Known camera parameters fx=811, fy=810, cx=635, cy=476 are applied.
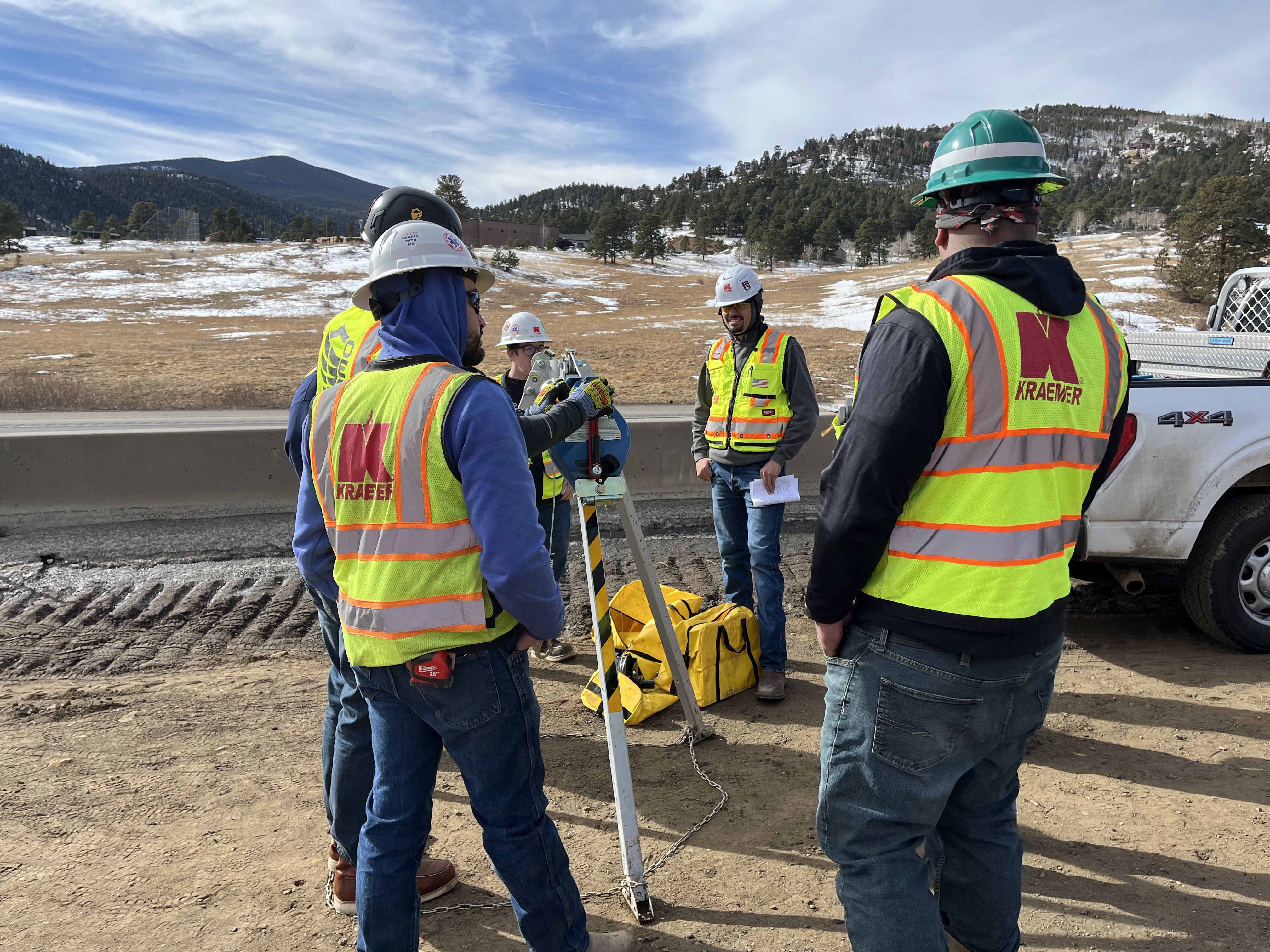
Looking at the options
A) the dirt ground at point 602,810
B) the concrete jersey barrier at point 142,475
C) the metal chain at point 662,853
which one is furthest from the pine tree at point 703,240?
the metal chain at point 662,853

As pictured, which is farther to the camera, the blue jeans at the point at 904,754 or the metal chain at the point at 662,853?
the metal chain at the point at 662,853

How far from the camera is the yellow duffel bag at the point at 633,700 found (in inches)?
171

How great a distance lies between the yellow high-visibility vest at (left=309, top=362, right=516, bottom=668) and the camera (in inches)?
81.0

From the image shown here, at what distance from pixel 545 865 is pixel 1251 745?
145 inches

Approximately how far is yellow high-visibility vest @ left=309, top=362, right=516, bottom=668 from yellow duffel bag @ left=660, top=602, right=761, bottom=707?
8.14ft

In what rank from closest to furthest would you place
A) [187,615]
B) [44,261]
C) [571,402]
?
[571,402]
[187,615]
[44,261]

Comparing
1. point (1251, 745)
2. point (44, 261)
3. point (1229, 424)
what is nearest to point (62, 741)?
point (1251, 745)

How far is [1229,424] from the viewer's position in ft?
15.4

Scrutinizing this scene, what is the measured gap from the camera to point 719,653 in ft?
15.0

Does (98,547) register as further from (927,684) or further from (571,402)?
(927,684)

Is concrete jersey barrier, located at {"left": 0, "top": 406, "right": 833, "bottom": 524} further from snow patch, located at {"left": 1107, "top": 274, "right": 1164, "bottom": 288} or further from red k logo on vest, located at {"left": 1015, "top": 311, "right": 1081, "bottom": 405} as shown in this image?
snow patch, located at {"left": 1107, "top": 274, "right": 1164, "bottom": 288}

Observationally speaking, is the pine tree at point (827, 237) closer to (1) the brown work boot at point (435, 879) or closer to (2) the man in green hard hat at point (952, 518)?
(1) the brown work boot at point (435, 879)

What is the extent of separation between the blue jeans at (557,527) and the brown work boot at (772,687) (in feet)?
4.72

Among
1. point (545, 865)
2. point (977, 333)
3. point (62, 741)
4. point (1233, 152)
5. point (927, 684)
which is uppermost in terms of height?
point (1233, 152)
